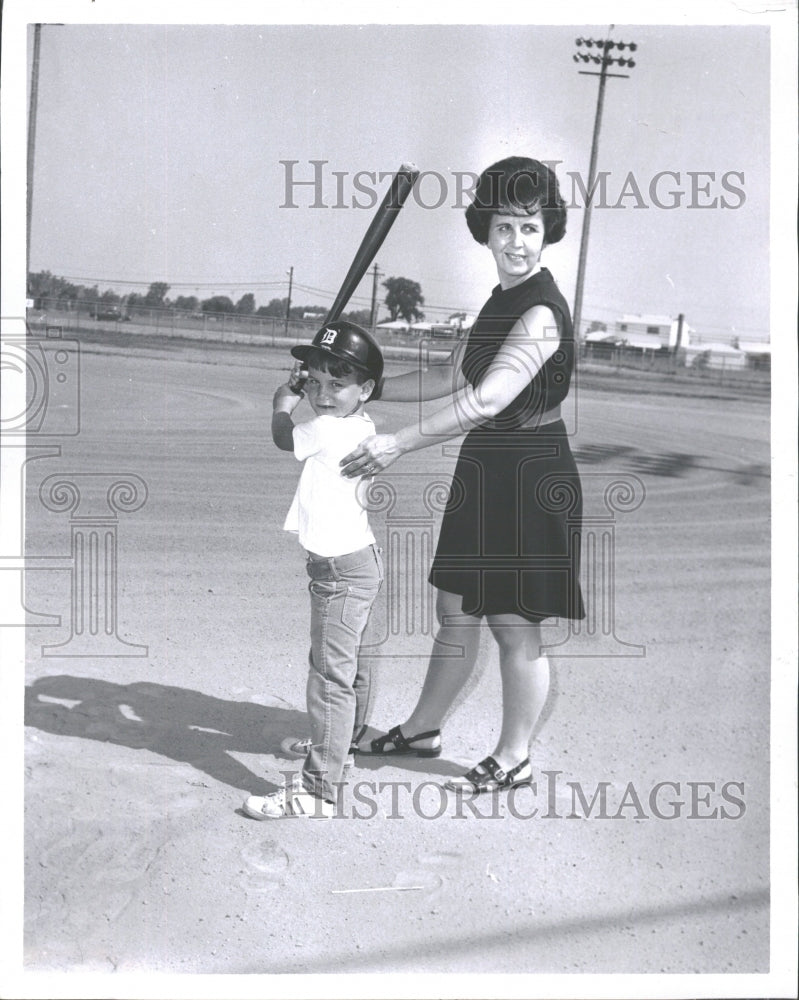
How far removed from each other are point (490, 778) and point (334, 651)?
68 cm

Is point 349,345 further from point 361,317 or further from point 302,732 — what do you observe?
point 302,732

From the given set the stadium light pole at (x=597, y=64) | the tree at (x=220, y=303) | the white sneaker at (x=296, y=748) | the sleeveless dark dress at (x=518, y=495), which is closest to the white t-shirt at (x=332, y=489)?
the sleeveless dark dress at (x=518, y=495)

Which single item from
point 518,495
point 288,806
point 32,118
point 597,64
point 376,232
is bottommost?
point 288,806

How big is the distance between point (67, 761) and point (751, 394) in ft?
8.58

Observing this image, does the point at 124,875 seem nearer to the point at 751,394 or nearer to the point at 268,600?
the point at 268,600

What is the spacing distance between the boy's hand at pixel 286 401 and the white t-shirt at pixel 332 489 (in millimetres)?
95

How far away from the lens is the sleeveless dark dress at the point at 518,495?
3.89 metres

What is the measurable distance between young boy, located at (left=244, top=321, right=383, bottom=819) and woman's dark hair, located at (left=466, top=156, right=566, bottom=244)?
0.57 meters

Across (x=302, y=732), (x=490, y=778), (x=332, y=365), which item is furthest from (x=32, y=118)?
(x=490, y=778)

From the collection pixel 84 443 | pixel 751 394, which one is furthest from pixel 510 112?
pixel 84 443

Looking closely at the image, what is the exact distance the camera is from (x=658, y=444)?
5.37 m

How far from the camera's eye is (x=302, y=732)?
4.16 metres

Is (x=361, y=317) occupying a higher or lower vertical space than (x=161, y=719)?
higher

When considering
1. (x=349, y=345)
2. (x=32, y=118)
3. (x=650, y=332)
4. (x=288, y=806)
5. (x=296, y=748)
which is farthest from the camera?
(x=650, y=332)
